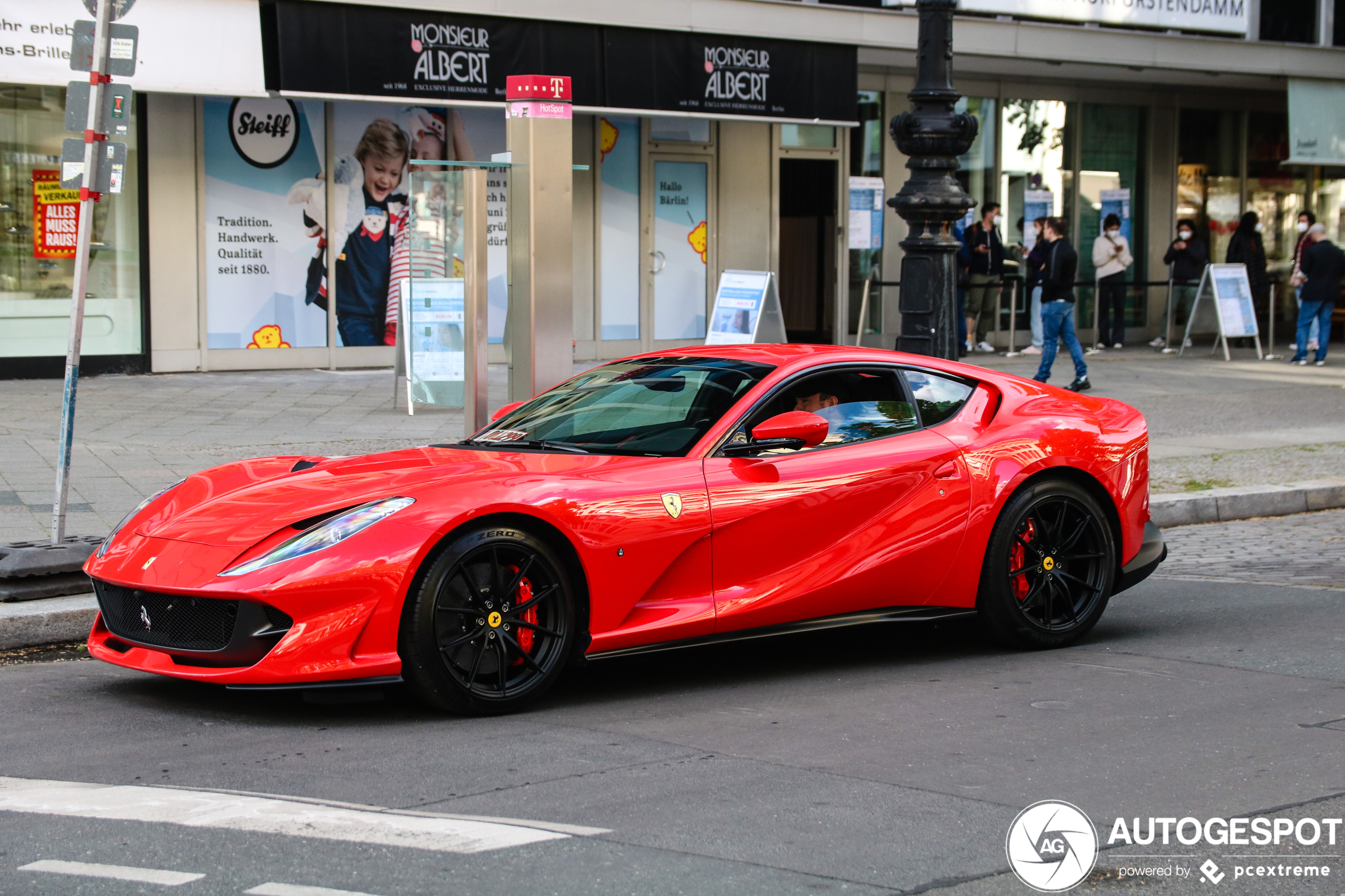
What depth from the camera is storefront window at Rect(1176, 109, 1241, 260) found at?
982 inches

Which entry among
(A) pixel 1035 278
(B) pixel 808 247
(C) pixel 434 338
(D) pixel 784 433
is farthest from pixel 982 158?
(D) pixel 784 433

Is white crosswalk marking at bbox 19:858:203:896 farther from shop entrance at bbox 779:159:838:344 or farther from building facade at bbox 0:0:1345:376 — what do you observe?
shop entrance at bbox 779:159:838:344

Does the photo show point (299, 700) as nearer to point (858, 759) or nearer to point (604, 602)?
point (604, 602)

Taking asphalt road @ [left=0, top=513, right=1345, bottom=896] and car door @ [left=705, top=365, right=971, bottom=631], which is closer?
asphalt road @ [left=0, top=513, right=1345, bottom=896]

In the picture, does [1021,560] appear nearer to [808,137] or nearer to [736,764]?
[736,764]

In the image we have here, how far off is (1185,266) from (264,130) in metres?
13.5

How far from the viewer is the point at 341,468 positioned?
19.3 ft

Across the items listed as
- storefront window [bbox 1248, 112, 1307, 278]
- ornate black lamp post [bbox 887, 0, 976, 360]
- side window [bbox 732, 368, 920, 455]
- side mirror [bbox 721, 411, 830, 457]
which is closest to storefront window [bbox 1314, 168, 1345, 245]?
storefront window [bbox 1248, 112, 1307, 278]

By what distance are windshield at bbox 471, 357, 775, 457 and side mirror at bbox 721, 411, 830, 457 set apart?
0.54 feet

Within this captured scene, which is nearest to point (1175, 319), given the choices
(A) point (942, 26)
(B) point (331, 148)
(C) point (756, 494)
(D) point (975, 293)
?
(D) point (975, 293)

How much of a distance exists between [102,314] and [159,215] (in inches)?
48.2

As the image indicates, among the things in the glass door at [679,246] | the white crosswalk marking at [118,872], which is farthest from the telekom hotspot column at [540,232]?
the glass door at [679,246]

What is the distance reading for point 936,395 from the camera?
6637 mm

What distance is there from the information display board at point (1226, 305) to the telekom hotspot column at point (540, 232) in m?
13.4
